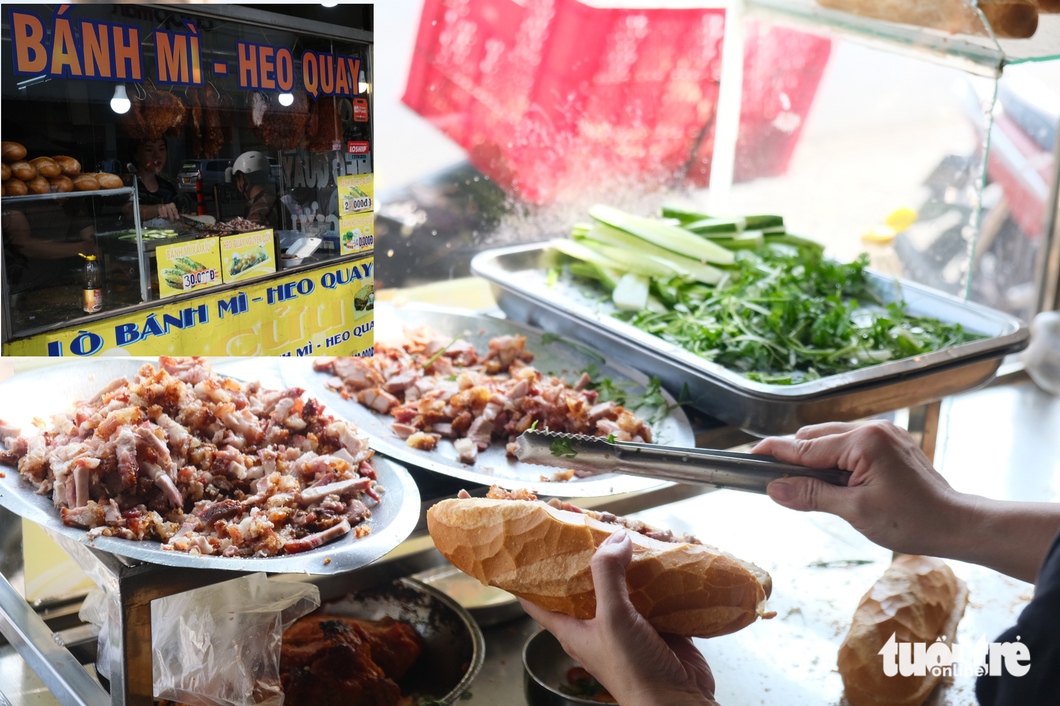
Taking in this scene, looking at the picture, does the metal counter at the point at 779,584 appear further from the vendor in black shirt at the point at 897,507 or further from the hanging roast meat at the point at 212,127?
the hanging roast meat at the point at 212,127

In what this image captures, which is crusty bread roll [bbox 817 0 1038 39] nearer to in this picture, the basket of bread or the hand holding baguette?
the hand holding baguette

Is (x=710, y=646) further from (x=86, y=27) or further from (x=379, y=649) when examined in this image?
(x=86, y=27)

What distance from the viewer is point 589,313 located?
7.03ft

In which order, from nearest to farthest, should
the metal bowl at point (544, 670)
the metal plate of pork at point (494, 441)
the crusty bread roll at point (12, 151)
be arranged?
the crusty bread roll at point (12, 151) → the metal plate of pork at point (494, 441) → the metal bowl at point (544, 670)

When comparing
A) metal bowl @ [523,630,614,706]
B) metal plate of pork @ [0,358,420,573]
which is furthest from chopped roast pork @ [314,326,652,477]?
metal bowl @ [523,630,614,706]

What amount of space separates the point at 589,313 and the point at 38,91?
1.39 meters

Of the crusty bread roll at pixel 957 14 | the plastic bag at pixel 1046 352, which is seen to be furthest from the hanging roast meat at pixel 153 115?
the plastic bag at pixel 1046 352

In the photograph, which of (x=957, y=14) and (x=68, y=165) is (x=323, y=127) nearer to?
(x=68, y=165)

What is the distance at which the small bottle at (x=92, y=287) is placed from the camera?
3.51 feet

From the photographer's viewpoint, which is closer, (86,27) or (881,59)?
(86,27)

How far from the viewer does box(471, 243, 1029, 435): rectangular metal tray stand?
174cm

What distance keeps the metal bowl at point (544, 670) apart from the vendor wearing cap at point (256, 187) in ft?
3.27

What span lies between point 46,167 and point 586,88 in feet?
6.45

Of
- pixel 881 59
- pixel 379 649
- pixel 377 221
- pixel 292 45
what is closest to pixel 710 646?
pixel 379 649
